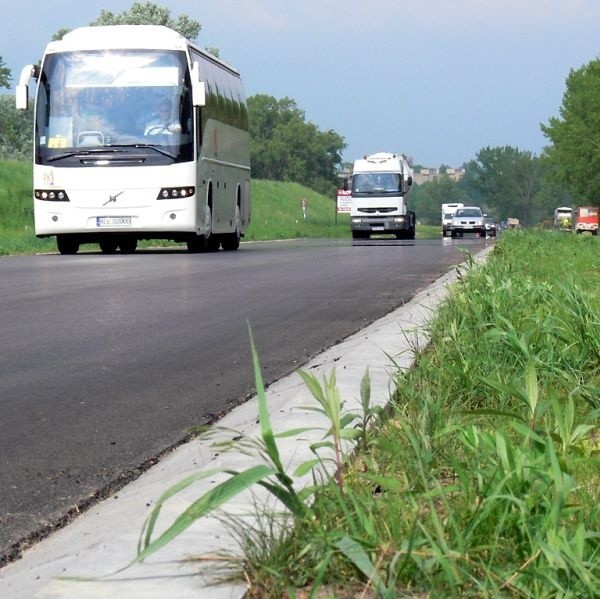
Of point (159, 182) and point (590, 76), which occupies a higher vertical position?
point (590, 76)

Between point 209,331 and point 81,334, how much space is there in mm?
906

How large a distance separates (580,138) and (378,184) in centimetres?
4112

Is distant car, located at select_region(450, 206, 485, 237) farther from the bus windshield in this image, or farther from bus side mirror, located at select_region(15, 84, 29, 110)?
bus side mirror, located at select_region(15, 84, 29, 110)

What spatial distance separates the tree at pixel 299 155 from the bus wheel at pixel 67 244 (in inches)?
4875

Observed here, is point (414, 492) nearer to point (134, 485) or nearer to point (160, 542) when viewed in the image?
point (160, 542)

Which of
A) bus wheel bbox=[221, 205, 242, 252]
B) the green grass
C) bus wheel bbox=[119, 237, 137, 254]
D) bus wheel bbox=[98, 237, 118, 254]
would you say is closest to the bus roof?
bus wheel bbox=[98, 237, 118, 254]

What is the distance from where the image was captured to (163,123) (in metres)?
27.9

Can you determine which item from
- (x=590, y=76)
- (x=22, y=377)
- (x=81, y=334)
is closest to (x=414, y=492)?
(x=22, y=377)

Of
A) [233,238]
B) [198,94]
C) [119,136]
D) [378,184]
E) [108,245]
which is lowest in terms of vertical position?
[108,245]

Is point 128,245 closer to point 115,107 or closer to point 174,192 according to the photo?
point 174,192

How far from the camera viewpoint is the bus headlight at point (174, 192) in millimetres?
27656

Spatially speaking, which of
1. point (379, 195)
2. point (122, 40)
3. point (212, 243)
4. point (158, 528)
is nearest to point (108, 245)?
point (212, 243)

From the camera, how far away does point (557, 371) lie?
6.27 m

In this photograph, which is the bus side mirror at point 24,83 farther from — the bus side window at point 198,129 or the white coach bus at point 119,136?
the bus side window at point 198,129
